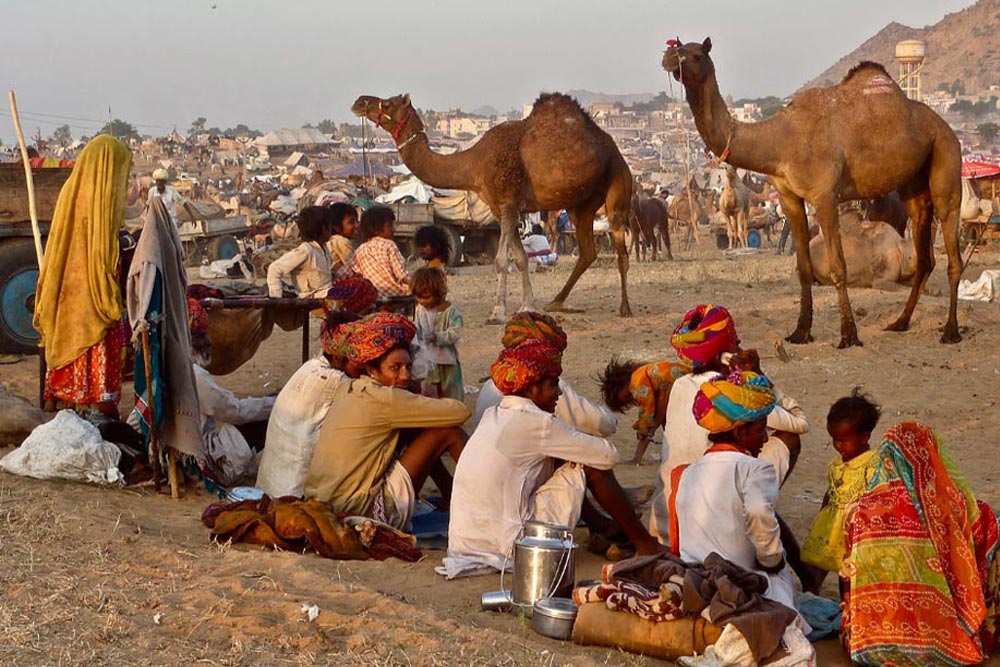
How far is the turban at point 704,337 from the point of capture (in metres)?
5.83

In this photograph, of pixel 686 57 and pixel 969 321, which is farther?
pixel 969 321

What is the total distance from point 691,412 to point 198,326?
12.8ft

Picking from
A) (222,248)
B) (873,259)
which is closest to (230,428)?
(873,259)

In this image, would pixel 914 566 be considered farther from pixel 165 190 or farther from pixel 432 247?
pixel 165 190

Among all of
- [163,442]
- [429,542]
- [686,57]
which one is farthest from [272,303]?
[686,57]

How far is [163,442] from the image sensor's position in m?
6.94

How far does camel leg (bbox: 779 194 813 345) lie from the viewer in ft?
40.2

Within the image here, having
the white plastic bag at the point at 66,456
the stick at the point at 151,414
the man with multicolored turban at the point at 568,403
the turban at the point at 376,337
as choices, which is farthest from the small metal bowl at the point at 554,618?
the white plastic bag at the point at 66,456

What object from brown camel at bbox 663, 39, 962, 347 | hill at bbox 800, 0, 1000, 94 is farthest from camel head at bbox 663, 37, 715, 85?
hill at bbox 800, 0, 1000, 94

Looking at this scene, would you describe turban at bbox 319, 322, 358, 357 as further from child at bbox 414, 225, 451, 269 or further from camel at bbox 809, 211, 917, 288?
camel at bbox 809, 211, 917, 288

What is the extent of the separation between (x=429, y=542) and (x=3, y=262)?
19.7ft

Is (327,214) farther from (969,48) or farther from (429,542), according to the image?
(969,48)

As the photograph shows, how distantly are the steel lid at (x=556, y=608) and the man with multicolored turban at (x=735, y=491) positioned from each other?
448 millimetres

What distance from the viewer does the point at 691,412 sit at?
18.6 feet
